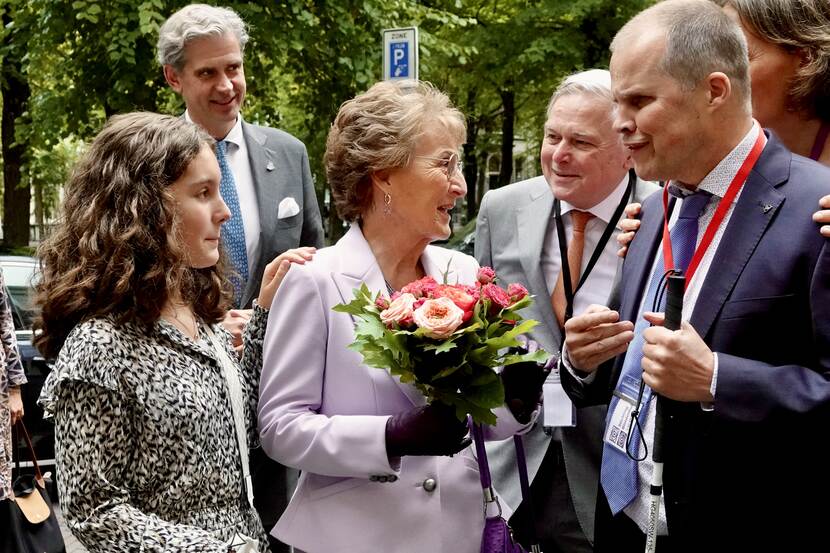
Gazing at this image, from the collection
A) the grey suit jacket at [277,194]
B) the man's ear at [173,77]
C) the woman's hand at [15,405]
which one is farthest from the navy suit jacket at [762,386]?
the woman's hand at [15,405]

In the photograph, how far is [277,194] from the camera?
4.41 meters

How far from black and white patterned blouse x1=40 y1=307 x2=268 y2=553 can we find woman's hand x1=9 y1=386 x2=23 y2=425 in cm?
271

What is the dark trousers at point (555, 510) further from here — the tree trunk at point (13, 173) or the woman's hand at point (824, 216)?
the tree trunk at point (13, 173)

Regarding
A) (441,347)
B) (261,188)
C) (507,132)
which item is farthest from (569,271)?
(507,132)

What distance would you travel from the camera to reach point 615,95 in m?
2.67

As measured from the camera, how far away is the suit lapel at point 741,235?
245cm

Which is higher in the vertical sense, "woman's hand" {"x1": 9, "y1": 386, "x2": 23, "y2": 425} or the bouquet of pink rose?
the bouquet of pink rose

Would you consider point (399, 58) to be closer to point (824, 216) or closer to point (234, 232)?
point (234, 232)

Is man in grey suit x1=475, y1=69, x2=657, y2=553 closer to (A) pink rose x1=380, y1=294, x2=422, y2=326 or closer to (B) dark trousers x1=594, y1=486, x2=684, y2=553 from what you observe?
(B) dark trousers x1=594, y1=486, x2=684, y2=553

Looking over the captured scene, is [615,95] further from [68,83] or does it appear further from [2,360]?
[68,83]

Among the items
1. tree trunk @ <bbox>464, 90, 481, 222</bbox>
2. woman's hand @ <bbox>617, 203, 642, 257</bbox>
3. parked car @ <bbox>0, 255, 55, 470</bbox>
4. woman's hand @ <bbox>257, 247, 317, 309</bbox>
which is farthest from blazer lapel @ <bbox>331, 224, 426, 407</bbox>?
tree trunk @ <bbox>464, 90, 481, 222</bbox>

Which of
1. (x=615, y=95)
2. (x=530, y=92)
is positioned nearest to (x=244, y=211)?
(x=615, y=95)

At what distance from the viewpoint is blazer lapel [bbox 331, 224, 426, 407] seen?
2881 millimetres

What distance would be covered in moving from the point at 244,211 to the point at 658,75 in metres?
2.28
